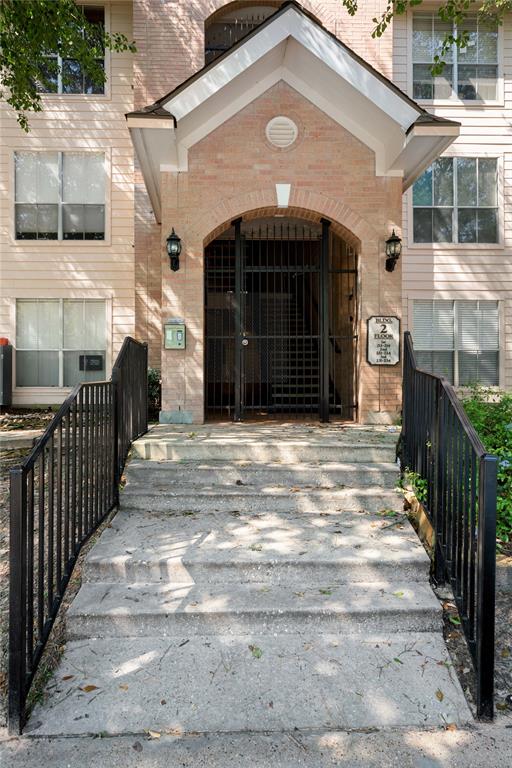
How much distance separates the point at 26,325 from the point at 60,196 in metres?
2.93

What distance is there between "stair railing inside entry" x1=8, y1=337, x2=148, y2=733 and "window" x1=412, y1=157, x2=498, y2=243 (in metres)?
7.95

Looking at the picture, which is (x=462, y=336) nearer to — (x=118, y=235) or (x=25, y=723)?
(x=118, y=235)

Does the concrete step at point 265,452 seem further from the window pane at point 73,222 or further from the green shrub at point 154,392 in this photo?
the window pane at point 73,222

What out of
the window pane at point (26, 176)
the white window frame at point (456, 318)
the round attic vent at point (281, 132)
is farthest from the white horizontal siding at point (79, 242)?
the white window frame at point (456, 318)

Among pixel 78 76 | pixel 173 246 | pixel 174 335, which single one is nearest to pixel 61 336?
pixel 174 335

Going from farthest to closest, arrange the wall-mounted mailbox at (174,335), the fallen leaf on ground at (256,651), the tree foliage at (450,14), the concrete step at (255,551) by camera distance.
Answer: the wall-mounted mailbox at (174,335)
the tree foliage at (450,14)
the concrete step at (255,551)
the fallen leaf on ground at (256,651)

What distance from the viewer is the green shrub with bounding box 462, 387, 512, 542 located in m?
4.13

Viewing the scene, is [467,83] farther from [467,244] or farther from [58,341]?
[58,341]

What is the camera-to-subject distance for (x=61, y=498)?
10.6 ft

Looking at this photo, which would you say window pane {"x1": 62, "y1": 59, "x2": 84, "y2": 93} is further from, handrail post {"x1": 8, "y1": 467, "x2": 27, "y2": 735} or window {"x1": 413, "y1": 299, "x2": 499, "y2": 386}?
handrail post {"x1": 8, "y1": 467, "x2": 27, "y2": 735}

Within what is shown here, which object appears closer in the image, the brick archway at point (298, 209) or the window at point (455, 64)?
the brick archway at point (298, 209)

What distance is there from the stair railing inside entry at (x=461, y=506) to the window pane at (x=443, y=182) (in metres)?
8.08

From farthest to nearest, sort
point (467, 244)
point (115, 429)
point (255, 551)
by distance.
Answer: point (467, 244) < point (115, 429) < point (255, 551)

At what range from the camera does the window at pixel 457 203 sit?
11.1m
